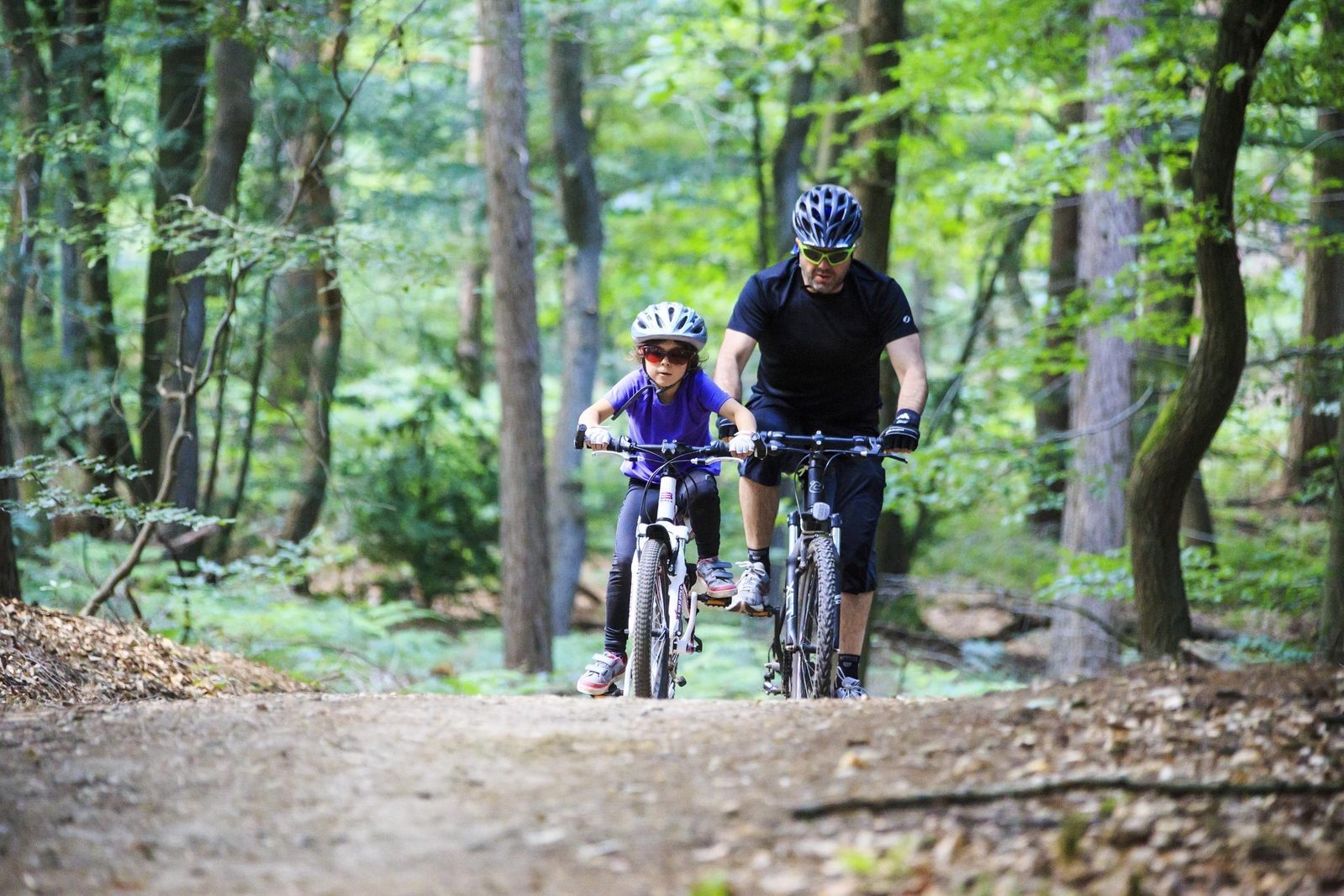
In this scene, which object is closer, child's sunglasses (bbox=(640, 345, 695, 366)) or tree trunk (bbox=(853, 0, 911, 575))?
child's sunglasses (bbox=(640, 345, 695, 366))

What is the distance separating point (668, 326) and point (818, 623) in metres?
1.64

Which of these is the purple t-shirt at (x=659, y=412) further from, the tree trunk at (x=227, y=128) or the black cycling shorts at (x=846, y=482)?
the tree trunk at (x=227, y=128)

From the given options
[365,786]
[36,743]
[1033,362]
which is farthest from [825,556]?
[1033,362]

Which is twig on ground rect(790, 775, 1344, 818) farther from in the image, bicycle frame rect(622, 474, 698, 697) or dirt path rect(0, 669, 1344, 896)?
bicycle frame rect(622, 474, 698, 697)

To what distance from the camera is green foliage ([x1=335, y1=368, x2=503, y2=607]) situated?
15.8 m

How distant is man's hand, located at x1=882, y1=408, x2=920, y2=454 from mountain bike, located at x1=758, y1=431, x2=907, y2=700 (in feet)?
0.18

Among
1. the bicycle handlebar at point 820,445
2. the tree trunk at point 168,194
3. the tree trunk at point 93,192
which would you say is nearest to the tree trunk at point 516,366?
the tree trunk at point 168,194

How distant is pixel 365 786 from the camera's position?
408 centimetres

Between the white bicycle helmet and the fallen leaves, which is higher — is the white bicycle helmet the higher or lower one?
the higher one

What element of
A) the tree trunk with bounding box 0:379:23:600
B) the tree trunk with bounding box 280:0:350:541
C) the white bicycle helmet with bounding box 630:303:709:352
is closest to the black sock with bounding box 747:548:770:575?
the white bicycle helmet with bounding box 630:303:709:352

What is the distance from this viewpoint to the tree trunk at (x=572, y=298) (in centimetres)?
1647

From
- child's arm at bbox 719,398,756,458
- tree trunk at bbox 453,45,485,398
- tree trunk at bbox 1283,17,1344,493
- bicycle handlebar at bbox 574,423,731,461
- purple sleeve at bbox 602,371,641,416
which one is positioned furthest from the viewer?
tree trunk at bbox 453,45,485,398

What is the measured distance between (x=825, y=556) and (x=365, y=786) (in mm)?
2613

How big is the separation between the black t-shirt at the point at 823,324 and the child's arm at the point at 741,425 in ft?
1.13
